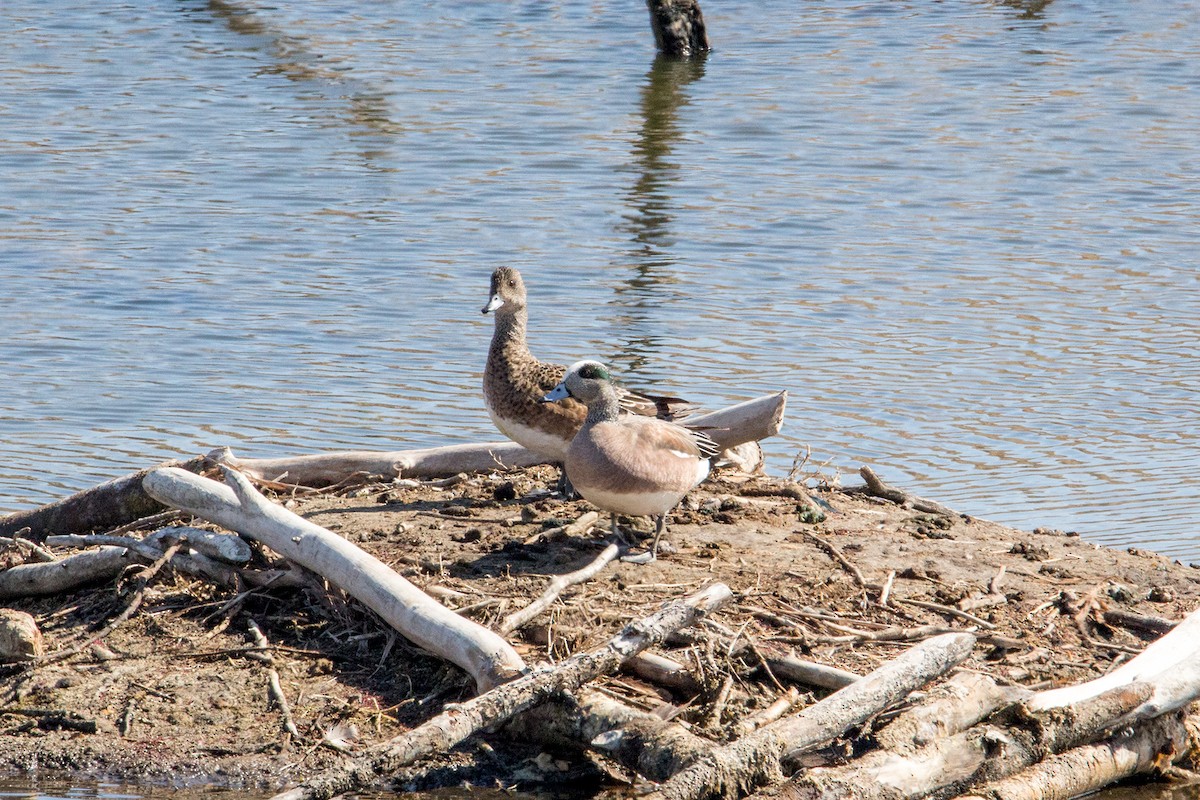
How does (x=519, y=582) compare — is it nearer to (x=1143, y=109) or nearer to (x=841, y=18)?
(x=1143, y=109)

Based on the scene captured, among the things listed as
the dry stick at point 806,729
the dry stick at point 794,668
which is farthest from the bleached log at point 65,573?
the dry stick at point 806,729

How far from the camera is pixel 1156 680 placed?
5.11m

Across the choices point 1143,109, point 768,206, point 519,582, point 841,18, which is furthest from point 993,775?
point 841,18

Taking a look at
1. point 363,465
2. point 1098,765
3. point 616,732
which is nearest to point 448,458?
point 363,465

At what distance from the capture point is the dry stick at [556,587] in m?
5.43

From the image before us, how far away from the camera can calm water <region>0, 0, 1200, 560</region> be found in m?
9.38

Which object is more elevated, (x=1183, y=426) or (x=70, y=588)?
(x=70, y=588)

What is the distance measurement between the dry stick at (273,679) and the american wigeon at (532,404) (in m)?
1.74

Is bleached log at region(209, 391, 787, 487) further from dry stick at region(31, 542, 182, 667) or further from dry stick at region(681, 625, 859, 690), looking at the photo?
dry stick at region(681, 625, 859, 690)

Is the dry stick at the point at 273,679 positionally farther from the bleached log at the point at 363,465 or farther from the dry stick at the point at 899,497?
the dry stick at the point at 899,497

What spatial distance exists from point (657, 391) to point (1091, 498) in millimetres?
2802

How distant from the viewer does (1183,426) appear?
9586 mm

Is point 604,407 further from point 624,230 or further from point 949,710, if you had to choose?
point 624,230

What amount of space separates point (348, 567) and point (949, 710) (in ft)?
7.25
